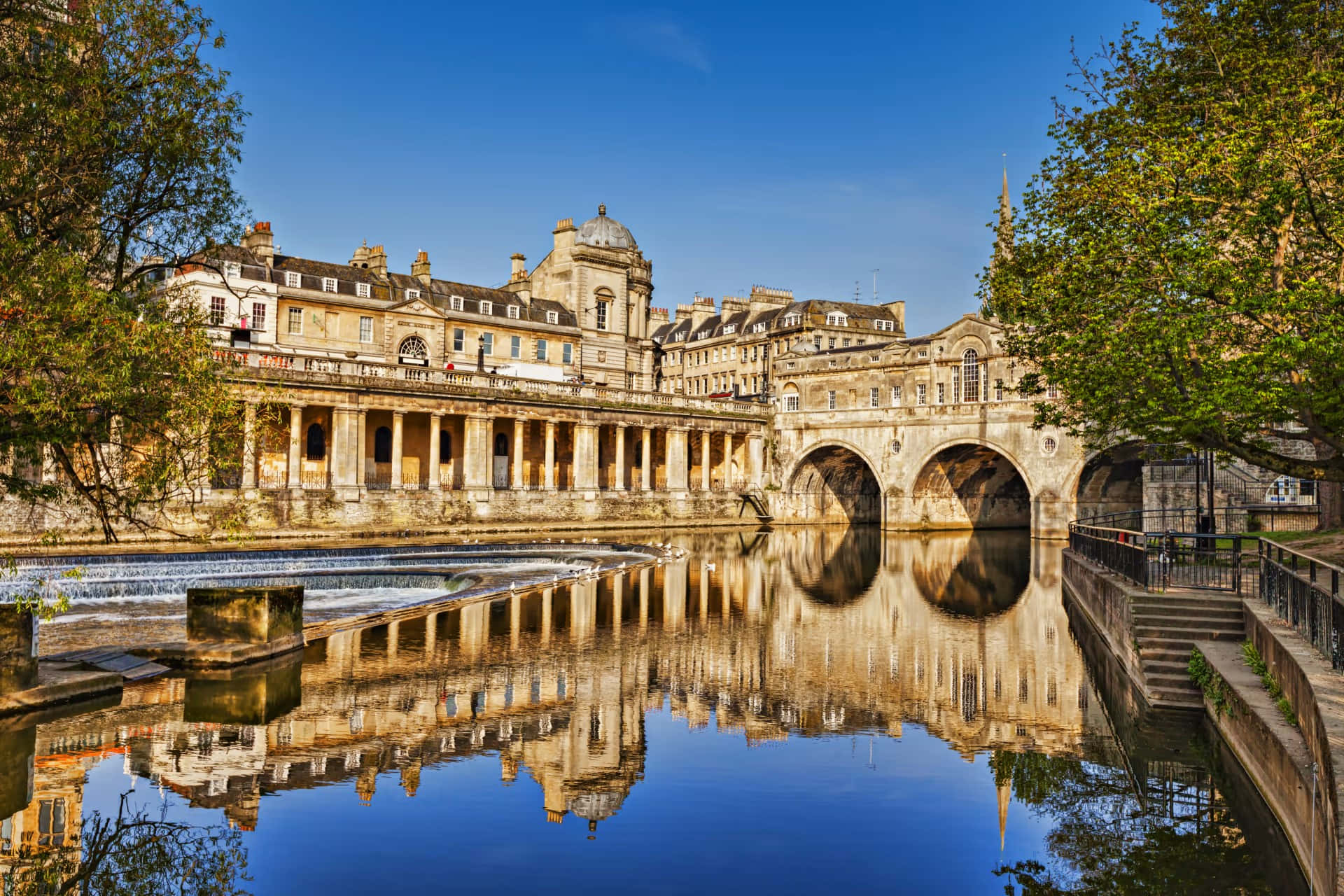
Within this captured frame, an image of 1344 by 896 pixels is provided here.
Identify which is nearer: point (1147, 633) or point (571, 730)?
point (571, 730)

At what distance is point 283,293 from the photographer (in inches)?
2055

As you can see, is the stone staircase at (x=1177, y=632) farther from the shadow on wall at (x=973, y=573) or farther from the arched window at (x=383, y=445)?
the arched window at (x=383, y=445)

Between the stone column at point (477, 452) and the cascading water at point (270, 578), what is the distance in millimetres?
12681

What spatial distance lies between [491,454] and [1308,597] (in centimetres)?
4237

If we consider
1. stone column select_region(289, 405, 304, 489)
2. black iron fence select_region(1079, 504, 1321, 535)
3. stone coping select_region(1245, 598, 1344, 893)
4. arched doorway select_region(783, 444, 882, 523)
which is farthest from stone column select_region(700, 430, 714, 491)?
stone coping select_region(1245, 598, 1344, 893)

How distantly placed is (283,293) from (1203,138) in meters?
45.2

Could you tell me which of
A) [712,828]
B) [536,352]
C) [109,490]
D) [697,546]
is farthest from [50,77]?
[536,352]

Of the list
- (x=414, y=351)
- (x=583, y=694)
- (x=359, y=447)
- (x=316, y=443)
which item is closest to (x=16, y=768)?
(x=583, y=694)

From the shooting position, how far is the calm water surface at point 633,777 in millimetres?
8914

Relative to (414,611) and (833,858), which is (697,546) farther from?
(833,858)

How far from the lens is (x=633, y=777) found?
11.7 meters

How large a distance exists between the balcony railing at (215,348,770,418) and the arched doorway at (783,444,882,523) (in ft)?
19.0

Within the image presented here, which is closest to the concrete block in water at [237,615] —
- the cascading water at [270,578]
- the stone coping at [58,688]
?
the cascading water at [270,578]

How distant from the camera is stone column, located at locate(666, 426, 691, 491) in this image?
194ft
